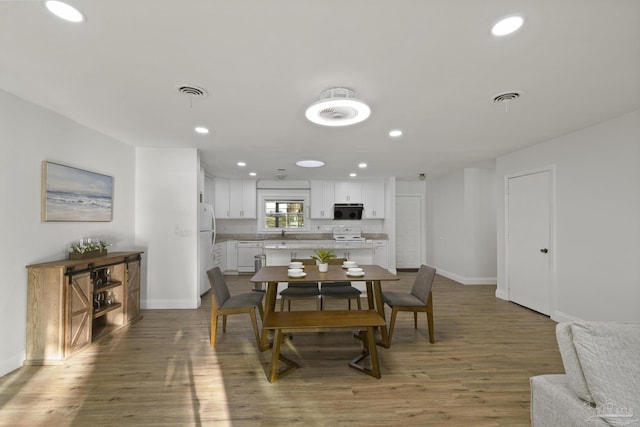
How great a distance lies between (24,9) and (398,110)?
2.66m

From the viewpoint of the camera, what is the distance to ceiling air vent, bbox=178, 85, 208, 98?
7.39ft

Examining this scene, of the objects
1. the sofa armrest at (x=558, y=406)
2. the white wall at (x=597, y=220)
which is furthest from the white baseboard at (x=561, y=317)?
the sofa armrest at (x=558, y=406)

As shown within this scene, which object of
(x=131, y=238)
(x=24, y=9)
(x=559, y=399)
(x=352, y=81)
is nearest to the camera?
(x=559, y=399)

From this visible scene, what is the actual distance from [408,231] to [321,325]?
223 inches

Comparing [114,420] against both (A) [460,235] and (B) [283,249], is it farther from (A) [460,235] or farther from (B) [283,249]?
(A) [460,235]

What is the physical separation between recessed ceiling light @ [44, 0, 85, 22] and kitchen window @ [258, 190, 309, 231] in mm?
5649

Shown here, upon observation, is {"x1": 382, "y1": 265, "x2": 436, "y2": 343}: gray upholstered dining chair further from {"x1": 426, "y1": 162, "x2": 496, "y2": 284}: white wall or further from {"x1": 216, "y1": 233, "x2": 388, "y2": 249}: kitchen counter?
{"x1": 216, "y1": 233, "x2": 388, "y2": 249}: kitchen counter

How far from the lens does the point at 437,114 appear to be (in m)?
2.84

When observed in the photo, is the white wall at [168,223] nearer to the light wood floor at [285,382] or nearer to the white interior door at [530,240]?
the light wood floor at [285,382]

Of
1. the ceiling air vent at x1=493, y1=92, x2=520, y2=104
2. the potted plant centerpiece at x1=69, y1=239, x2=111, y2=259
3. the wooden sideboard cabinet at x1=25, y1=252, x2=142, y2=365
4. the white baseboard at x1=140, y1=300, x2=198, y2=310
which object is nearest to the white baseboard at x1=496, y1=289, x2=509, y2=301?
the ceiling air vent at x1=493, y1=92, x2=520, y2=104

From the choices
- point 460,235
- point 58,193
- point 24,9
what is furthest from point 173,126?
point 460,235

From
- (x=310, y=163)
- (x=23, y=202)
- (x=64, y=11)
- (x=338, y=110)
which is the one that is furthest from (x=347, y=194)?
(x=64, y=11)

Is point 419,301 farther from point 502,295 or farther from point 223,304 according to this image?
point 502,295

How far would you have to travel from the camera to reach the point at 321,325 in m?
2.32
